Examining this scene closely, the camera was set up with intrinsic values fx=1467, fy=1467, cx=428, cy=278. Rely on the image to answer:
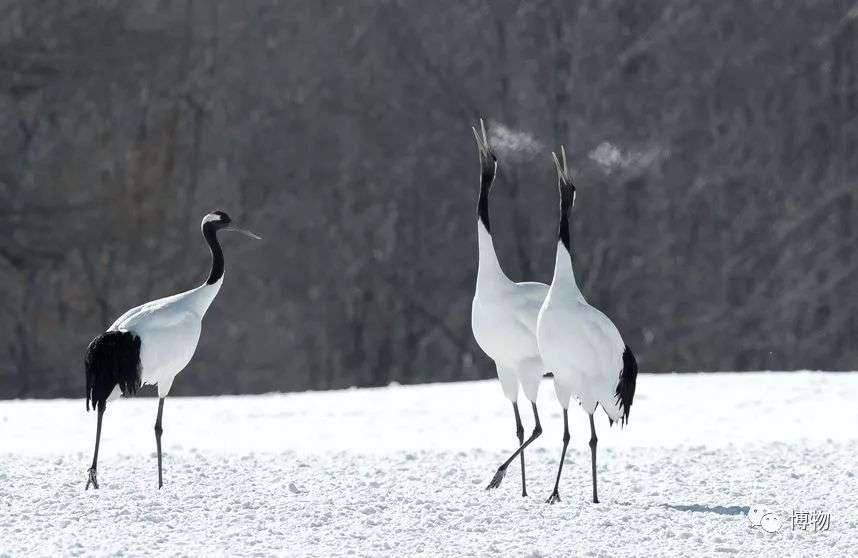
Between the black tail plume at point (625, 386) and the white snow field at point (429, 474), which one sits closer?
the white snow field at point (429, 474)

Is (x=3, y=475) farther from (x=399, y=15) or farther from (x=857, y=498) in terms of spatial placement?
(x=399, y=15)

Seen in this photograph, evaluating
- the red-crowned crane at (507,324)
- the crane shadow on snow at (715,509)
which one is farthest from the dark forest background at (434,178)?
the crane shadow on snow at (715,509)

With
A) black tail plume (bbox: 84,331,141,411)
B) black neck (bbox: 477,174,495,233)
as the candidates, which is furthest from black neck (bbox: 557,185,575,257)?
black tail plume (bbox: 84,331,141,411)

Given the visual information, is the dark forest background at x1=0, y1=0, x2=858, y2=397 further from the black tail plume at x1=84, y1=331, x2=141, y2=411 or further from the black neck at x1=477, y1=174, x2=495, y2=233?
the black tail plume at x1=84, y1=331, x2=141, y2=411

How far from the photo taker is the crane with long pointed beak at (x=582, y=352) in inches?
286

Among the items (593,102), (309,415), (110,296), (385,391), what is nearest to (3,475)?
(309,415)

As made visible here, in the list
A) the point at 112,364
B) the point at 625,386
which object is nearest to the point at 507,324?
the point at 625,386

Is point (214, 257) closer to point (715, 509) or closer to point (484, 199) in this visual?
point (484, 199)

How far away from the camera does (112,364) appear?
789 cm

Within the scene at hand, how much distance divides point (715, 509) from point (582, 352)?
102 cm

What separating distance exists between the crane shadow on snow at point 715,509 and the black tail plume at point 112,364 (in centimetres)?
292

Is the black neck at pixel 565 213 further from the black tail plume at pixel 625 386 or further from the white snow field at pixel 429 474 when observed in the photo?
the white snow field at pixel 429 474

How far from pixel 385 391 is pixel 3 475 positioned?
578cm

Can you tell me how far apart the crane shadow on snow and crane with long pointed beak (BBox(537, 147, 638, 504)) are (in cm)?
42
